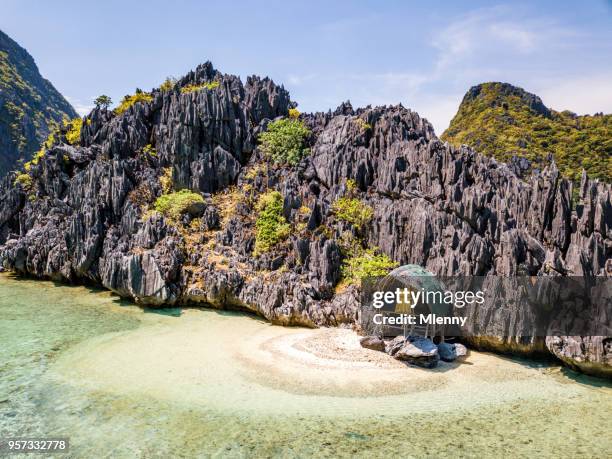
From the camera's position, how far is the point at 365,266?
2608cm

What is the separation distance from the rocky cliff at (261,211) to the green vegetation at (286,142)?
694 mm

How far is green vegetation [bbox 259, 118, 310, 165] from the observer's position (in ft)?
118

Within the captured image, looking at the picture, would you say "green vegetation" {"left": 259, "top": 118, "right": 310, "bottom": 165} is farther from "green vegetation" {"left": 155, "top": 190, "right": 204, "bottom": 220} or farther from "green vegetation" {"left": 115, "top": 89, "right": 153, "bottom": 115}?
"green vegetation" {"left": 115, "top": 89, "right": 153, "bottom": 115}

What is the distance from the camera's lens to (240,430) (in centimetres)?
1316

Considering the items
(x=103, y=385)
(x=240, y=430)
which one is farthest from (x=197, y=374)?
(x=240, y=430)

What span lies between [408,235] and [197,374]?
16342mm

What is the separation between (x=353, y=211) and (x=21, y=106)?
354ft

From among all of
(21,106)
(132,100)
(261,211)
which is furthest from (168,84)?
(21,106)

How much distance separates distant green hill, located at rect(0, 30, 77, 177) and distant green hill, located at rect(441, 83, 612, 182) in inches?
3835

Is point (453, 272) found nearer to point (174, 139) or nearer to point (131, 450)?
point (131, 450)

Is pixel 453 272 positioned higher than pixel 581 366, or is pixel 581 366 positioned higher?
pixel 453 272

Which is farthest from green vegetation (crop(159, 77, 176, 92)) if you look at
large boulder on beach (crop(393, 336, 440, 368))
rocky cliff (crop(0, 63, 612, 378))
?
large boulder on beach (crop(393, 336, 440, 368))

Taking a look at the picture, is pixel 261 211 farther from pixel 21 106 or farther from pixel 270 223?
pixel 21 106

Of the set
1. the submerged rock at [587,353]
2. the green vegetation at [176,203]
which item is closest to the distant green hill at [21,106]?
the green vegetation at [176,203]
